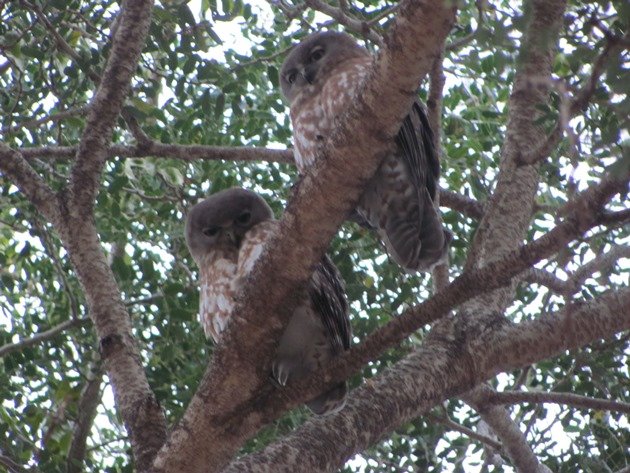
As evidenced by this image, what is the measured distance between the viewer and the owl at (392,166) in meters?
3.96

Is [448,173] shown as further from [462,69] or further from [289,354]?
[289,354]

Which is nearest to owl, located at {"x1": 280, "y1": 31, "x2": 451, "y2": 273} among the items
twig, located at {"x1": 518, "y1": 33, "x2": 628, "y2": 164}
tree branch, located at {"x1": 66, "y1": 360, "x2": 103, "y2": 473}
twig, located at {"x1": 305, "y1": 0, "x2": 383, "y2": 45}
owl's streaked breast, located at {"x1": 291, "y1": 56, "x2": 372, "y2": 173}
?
owl's streaked breast, located at {"x1": 291, "y1": 56, "x2": 372, "y2": 173}

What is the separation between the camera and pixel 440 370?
327cm

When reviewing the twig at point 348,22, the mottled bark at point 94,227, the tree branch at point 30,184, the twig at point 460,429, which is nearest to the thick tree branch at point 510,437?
the twig at point 460,429

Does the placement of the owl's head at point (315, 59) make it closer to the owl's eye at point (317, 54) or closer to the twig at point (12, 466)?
the owl's eye at point (317, 54)

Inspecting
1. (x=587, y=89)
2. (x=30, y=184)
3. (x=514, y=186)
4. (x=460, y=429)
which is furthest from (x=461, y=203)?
(x=587, y=89)

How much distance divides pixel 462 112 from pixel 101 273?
264 cm

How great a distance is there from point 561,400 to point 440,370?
617mm

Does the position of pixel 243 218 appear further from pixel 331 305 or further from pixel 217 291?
pixel 331 305

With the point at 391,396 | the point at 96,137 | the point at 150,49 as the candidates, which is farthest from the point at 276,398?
the point at 150,49

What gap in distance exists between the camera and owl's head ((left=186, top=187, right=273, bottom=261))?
13.7 ft

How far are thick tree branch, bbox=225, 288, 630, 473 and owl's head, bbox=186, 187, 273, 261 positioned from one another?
109 centimetres

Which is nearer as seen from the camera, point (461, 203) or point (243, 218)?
point (243, 218)

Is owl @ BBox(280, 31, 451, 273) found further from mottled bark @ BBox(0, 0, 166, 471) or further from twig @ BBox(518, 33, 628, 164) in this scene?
twig @ BBox(518, 33, 628, 164)
